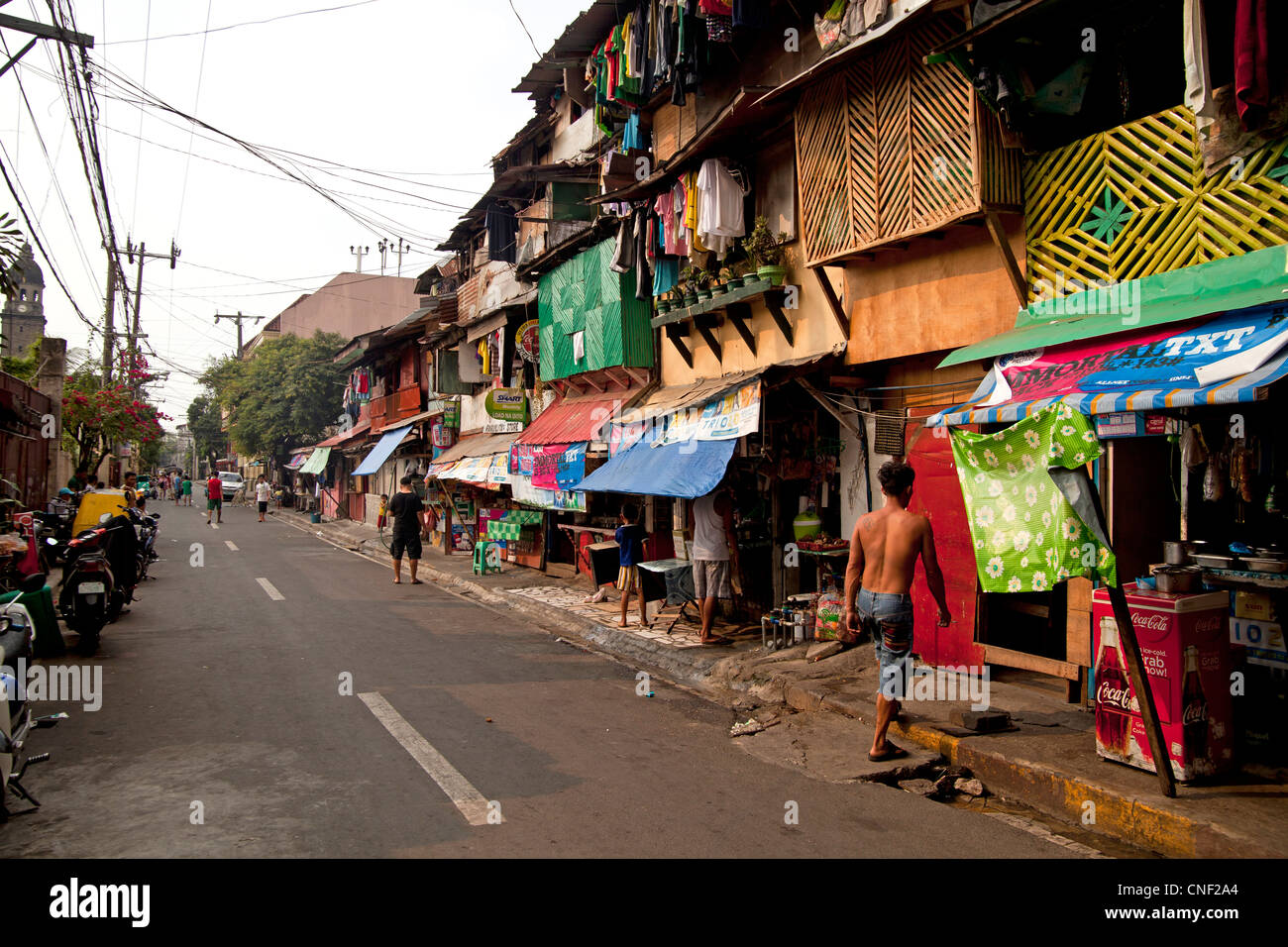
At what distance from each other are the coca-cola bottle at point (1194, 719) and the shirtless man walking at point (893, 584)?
56.4 inches

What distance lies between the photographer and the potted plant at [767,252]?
421 inches

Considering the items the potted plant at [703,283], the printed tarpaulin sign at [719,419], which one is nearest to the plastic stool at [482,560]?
the printed tarpaulin sign at [719,419]

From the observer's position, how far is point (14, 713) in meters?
4.94

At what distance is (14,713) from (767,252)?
903cm

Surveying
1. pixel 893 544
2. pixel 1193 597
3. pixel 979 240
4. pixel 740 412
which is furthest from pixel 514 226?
pixel 1193 597

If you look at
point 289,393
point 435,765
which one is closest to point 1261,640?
point 435,765

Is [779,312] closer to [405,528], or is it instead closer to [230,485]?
[405,528]

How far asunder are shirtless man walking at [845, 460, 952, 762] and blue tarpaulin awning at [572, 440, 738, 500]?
3426 mm

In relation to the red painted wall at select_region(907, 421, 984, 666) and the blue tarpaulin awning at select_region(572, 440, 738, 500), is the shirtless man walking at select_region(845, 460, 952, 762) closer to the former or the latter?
the red painted wall at select_region(907, 421, 984, 666)

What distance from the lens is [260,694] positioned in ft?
24.1

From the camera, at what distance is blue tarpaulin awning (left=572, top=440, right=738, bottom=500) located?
31.7ft
